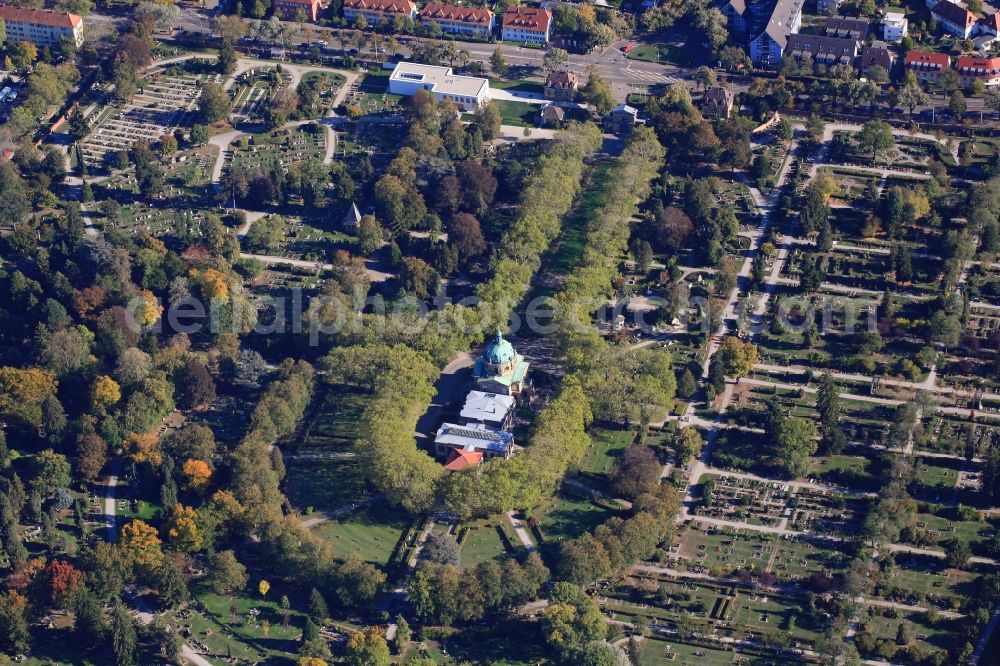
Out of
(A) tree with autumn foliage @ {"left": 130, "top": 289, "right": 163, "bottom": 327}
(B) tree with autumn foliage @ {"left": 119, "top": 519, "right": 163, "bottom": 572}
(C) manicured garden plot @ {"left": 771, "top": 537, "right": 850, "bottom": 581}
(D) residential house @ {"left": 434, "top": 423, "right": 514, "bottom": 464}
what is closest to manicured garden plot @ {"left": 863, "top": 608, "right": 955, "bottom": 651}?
(C) manicured garden plot @ {"left": 771, "top": 537, "right": 850, "bottom": 581}

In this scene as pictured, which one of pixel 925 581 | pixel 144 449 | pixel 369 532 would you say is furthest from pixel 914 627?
pixel 144 449

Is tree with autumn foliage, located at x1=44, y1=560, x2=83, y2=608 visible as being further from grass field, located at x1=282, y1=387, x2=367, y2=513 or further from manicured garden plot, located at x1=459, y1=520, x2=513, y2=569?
manicured garden plot, located at x1=459, y1=520, x2=513, y2=569

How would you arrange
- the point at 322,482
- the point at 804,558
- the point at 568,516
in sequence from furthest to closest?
the point at 322,482 → the point at 568,516 → the point at 804,558

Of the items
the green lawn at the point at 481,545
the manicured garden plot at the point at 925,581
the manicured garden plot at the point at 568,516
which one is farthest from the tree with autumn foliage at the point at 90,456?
the manicured garden plot at the point at 925,581

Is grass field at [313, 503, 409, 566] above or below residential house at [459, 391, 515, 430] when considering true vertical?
below

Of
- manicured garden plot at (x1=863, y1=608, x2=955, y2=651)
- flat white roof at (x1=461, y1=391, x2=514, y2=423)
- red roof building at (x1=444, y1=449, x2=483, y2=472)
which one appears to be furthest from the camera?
flat white roof at (x1=461, y1=391, x2=514, y2=423)

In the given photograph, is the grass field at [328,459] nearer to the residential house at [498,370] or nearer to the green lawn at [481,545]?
the green lawn at [481,545]

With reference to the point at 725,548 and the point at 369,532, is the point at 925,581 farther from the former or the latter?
the point at 369,532
